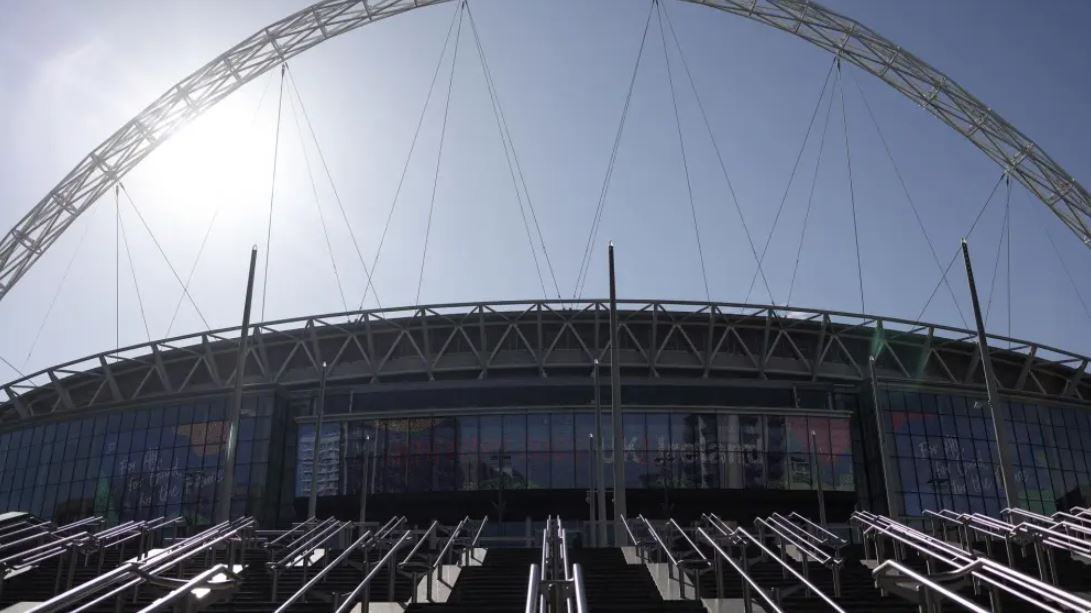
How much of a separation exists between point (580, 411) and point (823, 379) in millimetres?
16643

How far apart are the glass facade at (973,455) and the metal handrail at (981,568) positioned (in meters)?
35.8

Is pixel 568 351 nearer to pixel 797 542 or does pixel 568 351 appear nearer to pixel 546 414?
pixel 546 414

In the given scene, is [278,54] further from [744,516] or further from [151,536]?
[744,516]

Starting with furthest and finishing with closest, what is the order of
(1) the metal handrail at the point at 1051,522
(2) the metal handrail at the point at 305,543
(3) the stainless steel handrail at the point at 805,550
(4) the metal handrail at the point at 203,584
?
(2) the metal handrail at the point at 305,543 < (1) the metal handrail at the point at 1051,522 < (3) the stainless steel handrail at the point at 805,550 < (4) the metal handrail at the point at 203,584

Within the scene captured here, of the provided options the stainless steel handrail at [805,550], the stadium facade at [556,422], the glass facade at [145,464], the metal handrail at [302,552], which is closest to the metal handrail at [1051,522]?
the stainless steel handrail at [805,550]

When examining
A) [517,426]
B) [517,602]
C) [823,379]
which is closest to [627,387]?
[517,426]

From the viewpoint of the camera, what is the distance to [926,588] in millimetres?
8750

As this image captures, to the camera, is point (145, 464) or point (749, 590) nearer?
point (749, 590)

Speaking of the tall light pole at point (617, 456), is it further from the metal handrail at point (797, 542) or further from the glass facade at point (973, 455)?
the glass facade at point (973, 455)

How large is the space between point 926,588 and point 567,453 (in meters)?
41.5

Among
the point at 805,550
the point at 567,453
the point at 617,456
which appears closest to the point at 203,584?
the point at 805,550

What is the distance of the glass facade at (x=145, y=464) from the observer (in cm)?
5156

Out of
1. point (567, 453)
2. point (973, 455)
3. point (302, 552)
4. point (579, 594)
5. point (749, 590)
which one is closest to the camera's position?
point (579, 594)

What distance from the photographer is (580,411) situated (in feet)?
167
